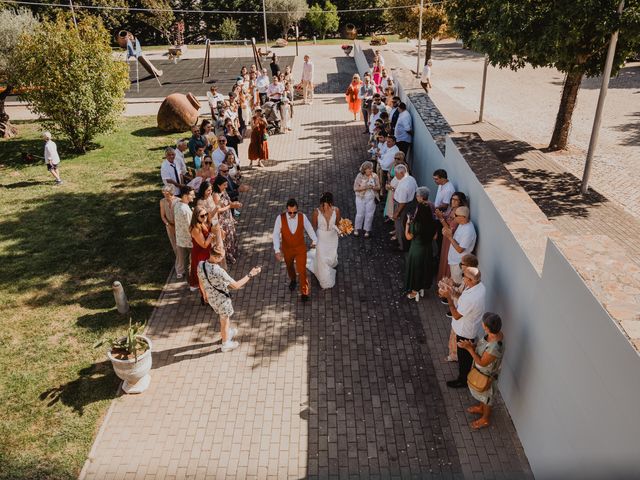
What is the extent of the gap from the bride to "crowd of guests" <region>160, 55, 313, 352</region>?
163 centimetres

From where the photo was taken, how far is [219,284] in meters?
7.22

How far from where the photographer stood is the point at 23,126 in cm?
1995

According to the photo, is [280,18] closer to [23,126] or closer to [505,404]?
[23,126]

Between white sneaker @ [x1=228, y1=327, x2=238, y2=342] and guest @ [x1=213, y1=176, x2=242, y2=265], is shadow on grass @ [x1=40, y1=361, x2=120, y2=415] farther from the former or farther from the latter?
guest @ [x1=213, y1=176, x2=242, y2=265]

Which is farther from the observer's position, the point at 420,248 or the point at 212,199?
the point at 212,199

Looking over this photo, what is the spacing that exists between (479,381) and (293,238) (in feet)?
12.2

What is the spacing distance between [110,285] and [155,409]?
3566mm

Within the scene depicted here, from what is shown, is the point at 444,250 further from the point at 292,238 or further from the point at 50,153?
the point at 50,153

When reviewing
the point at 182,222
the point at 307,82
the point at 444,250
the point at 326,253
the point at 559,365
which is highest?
the point at 307,82

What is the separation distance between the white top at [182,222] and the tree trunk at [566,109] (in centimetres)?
938

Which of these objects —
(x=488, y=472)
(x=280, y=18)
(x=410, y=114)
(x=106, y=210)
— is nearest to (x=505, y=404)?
(x=488, y=472)

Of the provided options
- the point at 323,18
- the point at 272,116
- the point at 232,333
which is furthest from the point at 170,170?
the point at 323,18

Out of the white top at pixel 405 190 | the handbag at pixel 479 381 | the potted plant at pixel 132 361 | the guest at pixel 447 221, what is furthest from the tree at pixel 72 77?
the handbag at pixel 479 381

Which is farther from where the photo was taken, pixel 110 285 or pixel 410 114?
pixel 410 114
